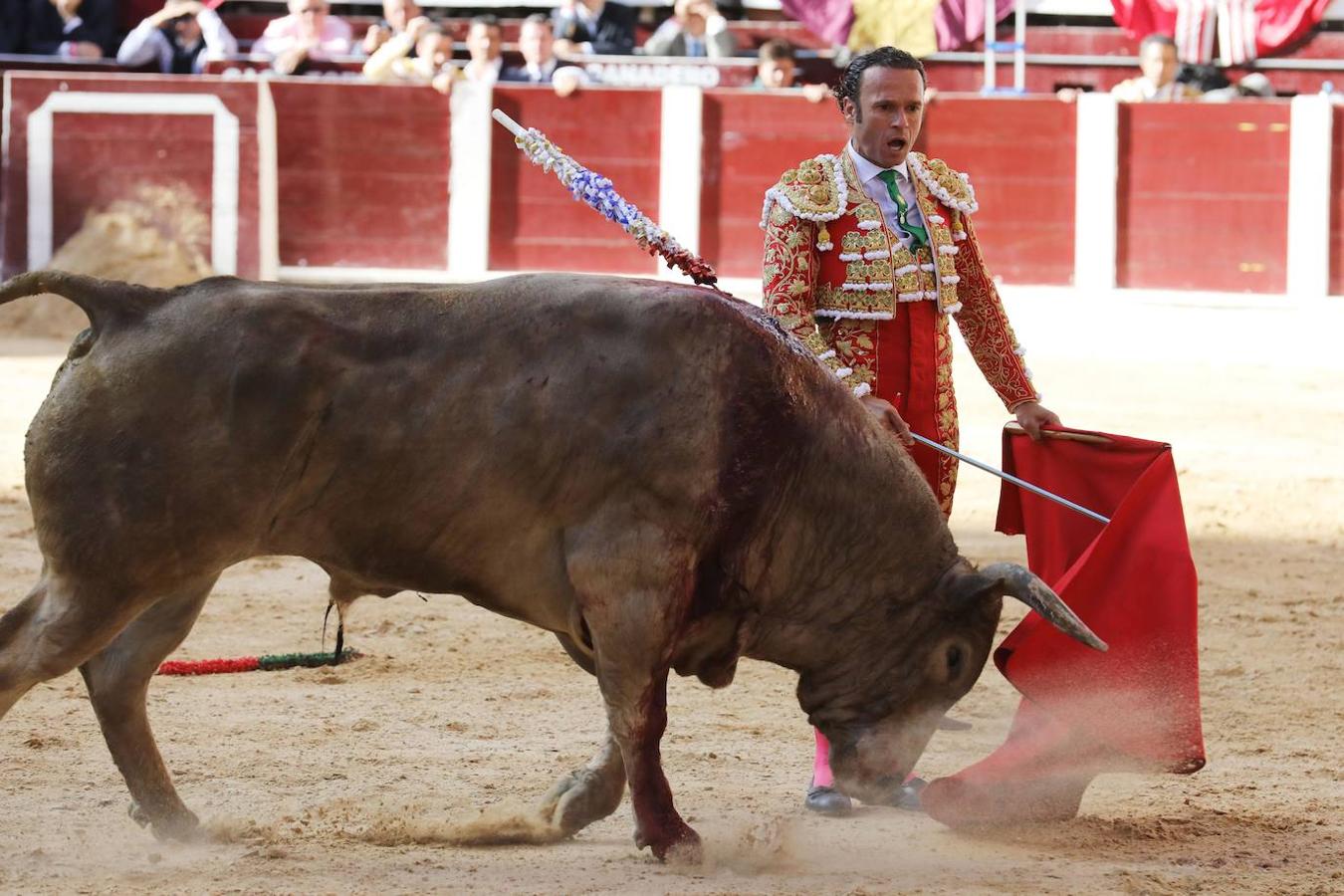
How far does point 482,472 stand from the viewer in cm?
268

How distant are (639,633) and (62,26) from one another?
9184mm

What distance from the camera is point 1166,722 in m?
2.89

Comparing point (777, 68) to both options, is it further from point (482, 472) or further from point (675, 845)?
point (675, 845)

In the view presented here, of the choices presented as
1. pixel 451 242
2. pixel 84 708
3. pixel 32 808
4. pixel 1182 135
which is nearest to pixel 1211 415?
pixel 1182 135

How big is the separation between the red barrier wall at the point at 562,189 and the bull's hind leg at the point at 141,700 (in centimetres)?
731

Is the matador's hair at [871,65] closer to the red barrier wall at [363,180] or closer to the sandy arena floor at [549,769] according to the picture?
the sandy arena floor at [549,769]

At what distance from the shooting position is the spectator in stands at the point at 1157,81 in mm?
9961

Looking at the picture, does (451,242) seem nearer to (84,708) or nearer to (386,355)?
(84,708)

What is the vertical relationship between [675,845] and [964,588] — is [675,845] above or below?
below

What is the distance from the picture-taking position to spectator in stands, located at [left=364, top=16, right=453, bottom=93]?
10.3m

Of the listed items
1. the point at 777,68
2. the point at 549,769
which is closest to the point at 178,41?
the point at 777,68

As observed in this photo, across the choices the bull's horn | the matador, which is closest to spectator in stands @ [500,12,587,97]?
the matador

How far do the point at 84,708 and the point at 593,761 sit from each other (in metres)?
1.27

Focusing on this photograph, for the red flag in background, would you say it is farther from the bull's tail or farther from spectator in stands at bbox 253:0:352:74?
spectator in stands at bbox 253:0:352:74
